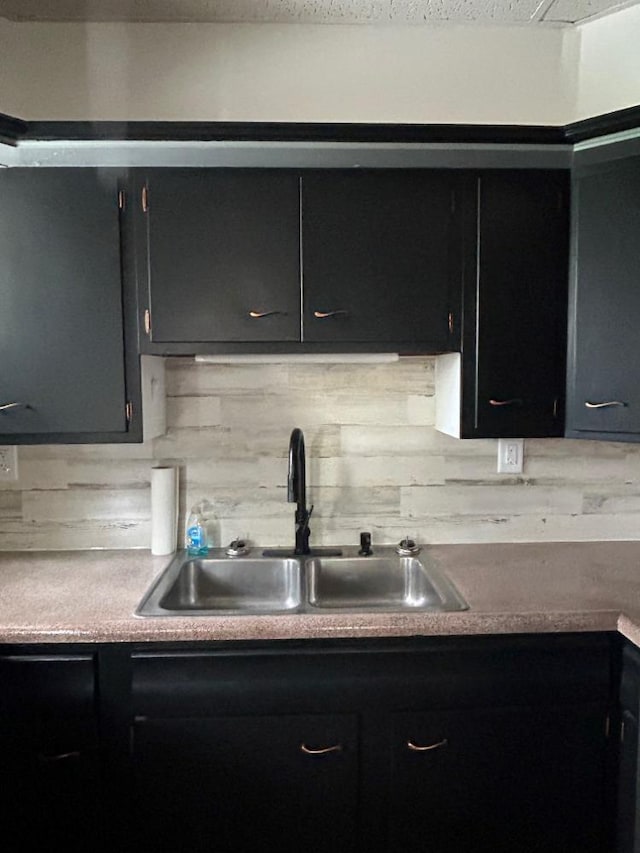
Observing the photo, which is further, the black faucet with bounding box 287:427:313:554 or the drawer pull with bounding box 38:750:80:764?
the black faucet with bounding box 287:427:313:554

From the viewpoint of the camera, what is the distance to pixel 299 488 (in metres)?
1.91

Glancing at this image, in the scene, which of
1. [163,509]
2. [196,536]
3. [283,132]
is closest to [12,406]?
[163,509]

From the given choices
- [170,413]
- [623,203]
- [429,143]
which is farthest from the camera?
[170,413]

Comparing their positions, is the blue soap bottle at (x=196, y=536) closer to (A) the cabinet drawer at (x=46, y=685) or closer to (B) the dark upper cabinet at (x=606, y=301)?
(A) the cabinet drawer at (x=46, y=685)

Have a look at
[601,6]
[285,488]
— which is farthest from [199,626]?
[601,6]

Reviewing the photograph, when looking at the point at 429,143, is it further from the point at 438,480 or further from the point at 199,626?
the point at 199,626

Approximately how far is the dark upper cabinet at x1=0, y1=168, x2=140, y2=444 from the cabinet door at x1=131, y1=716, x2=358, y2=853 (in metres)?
0.84

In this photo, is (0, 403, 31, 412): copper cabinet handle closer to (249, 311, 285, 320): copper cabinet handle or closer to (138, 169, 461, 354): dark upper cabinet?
(138, 169, 461, 354): dark upper cabinet

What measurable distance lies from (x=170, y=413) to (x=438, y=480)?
3.04 ft

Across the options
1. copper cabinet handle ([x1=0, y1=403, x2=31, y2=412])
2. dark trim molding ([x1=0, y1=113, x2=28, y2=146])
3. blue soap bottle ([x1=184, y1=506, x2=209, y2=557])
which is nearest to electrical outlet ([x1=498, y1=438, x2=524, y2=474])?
blue soap bottle ([x1=184, y1=506, x2=209, y2=557])

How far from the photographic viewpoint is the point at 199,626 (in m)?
1.46

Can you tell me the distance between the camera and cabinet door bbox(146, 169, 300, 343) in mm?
1712

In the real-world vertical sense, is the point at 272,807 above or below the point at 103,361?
below

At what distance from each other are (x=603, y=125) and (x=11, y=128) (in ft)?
5.44
